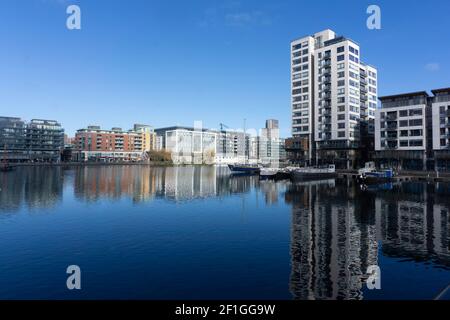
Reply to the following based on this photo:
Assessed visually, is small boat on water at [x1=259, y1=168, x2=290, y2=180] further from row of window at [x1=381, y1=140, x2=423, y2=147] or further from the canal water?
the canal water

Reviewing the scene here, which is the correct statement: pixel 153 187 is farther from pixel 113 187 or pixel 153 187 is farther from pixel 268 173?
pixel 268 173

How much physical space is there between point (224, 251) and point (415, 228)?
21126 mm

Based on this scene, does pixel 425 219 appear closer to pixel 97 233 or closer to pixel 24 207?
pixel 97 233

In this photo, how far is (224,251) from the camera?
24.0 m

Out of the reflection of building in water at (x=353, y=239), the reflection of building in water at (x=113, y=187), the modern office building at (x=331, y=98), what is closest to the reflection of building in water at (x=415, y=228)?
the reflection of building in water at (x=353, y=239)

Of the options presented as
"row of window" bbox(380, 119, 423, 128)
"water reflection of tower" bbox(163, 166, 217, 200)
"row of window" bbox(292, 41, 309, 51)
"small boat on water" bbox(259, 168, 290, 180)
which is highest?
"row of window" bbox(292, 41, 309, 51)

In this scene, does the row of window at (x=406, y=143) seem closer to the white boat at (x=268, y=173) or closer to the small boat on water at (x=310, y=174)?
the small boat on water at (x=310, y=174)

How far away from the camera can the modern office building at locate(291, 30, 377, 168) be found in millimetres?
114250

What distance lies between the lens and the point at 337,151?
116 metres

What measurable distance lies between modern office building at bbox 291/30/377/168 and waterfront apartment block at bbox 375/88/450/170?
10.8m

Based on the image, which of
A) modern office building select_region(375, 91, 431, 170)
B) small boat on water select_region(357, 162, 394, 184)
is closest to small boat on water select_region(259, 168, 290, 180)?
small boat on water select_region(357, 162, 394, 184)

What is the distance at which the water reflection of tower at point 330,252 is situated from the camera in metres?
17.3
